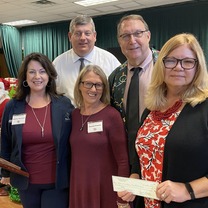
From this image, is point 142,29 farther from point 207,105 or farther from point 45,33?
point 45,33

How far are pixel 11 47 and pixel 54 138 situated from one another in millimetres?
8515

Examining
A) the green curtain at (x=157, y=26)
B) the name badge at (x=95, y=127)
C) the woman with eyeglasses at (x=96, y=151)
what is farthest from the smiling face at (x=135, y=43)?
the green curtain at (x=157, y=26)

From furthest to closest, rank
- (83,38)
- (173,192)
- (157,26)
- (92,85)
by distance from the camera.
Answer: (157,26) < (83,38) < (92,85) < (173,192)

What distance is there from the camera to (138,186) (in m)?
1.32

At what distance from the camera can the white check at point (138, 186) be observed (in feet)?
4.18

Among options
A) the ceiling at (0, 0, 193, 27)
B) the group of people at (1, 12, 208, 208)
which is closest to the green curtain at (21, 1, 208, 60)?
the ceiling at (0, 0, 193, 27)

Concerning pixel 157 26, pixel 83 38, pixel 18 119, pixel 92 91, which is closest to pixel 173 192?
pixel 92 91

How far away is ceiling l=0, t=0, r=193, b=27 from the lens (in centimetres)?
673

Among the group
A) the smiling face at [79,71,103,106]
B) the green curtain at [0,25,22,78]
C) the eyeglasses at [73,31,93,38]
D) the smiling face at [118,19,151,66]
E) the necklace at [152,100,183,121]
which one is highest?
the green curtain at [0,25,22,78]

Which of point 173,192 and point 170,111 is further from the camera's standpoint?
point 170,111

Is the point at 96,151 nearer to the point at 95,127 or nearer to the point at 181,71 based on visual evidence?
the point at 95,127

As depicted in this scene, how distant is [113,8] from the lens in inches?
294

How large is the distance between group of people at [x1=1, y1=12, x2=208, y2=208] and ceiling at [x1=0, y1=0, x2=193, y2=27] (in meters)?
4.89

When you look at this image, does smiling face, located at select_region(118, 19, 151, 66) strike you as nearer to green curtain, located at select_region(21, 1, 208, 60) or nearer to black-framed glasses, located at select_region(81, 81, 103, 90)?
black-framed glasses, located at select_region(81, 81, 103, 90)
